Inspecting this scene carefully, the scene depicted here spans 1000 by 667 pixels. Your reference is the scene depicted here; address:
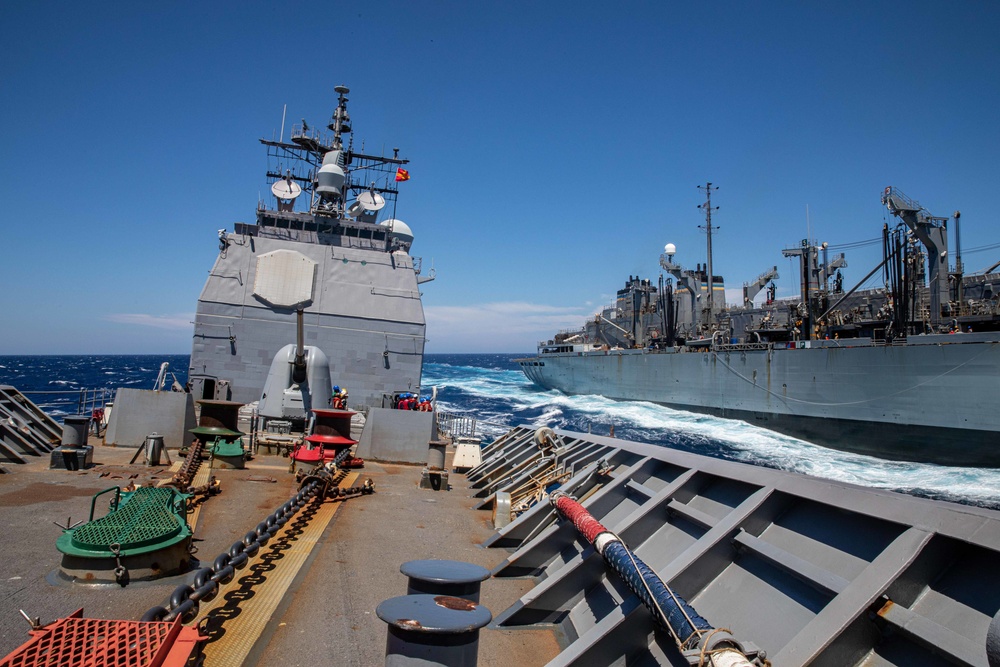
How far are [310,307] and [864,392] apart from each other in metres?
25.0

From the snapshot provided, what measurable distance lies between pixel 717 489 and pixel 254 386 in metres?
13.6

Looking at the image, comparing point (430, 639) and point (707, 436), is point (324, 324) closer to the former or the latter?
A: point (430, 639)

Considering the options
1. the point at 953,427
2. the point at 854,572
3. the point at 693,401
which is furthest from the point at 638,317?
the point at 854,572

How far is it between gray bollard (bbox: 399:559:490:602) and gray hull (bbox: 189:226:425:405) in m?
13.1

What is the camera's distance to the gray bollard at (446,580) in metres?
2.63

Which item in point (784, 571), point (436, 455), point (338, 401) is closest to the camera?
point (784, 571)

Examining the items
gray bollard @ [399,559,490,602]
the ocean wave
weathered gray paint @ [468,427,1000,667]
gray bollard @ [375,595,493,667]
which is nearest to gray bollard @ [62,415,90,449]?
weathered gray paint @ [468,427,1000,667]

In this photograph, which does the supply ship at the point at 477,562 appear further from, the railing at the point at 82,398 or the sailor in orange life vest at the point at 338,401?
the sailor in orange life vest at the point at 338,401

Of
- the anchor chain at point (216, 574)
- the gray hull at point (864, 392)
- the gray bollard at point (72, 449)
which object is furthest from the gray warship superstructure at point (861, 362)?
the gray bollard at point (72, 449)

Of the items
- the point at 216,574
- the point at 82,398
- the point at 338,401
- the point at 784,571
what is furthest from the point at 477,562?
the point at 82,398

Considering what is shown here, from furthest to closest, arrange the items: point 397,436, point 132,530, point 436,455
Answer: point 397,436 < point 436,455 < point 132,530

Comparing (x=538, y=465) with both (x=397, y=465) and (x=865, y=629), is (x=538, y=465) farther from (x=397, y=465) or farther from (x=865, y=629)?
(x=865, y=629)

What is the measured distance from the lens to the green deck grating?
4148 millimetres

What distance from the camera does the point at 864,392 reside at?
2677 cm
